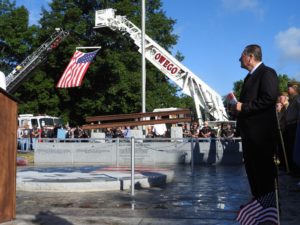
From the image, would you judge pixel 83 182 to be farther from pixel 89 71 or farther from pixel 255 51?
pixel 89 71

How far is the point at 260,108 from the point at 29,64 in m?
35.2

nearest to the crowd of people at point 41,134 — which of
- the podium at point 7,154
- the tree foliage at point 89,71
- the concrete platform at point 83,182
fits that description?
the concrete platform at point 83,182

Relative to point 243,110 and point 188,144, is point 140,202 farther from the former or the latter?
point 188,144

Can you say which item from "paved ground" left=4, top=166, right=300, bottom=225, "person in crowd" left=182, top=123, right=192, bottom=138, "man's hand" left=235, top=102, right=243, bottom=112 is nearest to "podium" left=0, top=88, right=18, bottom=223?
"paved ground" left=4, top=166, right=300, bottom=225

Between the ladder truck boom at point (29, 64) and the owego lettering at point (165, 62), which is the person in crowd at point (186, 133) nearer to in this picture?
the owego lettering at point (165, 62)

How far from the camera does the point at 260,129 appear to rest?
15.8ft

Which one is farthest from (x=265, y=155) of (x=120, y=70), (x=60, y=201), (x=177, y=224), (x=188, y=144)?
(x=120, y=70)

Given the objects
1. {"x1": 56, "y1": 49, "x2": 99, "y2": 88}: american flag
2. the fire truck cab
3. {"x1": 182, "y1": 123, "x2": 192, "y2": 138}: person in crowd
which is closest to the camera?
{"x1": 56, "y1": 49, "x2": 99, "y2": 88}: american flag

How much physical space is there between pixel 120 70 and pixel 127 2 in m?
7.57

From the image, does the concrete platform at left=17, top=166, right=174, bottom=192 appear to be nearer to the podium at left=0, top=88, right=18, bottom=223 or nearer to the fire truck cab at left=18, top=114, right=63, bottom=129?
the podium at left=0, top=88, right=18, bottom=223

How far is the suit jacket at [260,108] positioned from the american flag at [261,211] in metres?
0.59

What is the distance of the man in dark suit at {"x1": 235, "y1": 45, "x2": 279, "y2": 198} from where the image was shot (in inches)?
189

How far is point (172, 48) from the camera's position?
5253 centimetres

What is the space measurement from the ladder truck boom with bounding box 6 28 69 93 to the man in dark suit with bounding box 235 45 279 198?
113 ft
